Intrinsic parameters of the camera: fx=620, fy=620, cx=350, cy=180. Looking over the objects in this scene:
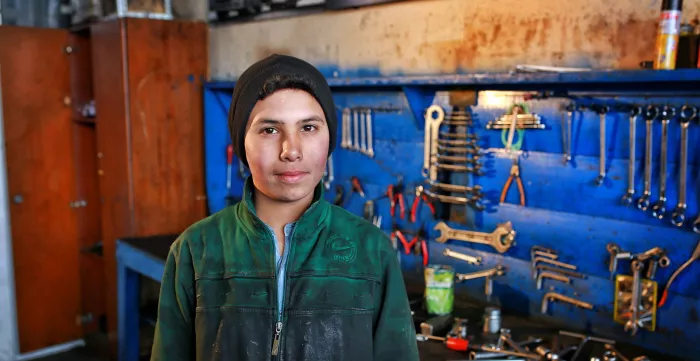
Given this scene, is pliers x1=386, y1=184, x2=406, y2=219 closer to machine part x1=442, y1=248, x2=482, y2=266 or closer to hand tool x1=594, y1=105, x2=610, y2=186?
machine part x1=442, y1=248, x2=482, y2=266

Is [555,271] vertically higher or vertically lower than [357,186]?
lower

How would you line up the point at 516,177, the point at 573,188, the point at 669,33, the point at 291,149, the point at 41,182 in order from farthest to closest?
the point at 41,182 → the point at 516,177 → the point at 573,188 → the point at 669,33 → the point at 291,149

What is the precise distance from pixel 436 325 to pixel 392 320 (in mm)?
722

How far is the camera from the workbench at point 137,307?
1.63 meters

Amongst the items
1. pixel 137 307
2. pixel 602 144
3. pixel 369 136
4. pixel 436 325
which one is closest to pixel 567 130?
pixel 602 144

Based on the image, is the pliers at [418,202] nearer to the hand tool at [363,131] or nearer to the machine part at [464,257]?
the machine part at [464,257]

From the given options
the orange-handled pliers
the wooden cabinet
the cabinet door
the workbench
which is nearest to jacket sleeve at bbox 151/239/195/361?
the workbench

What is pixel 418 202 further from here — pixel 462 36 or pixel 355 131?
pixel 462 36

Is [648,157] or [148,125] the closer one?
[648,157]

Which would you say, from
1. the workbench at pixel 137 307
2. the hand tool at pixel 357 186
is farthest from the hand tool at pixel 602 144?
the hand tool at pixel 357 186

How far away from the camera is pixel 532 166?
1838 millimetres

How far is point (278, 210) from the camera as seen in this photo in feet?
3.56

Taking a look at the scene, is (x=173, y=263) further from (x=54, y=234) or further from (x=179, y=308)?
(x=54, y=234)

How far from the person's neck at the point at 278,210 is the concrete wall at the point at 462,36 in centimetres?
101
